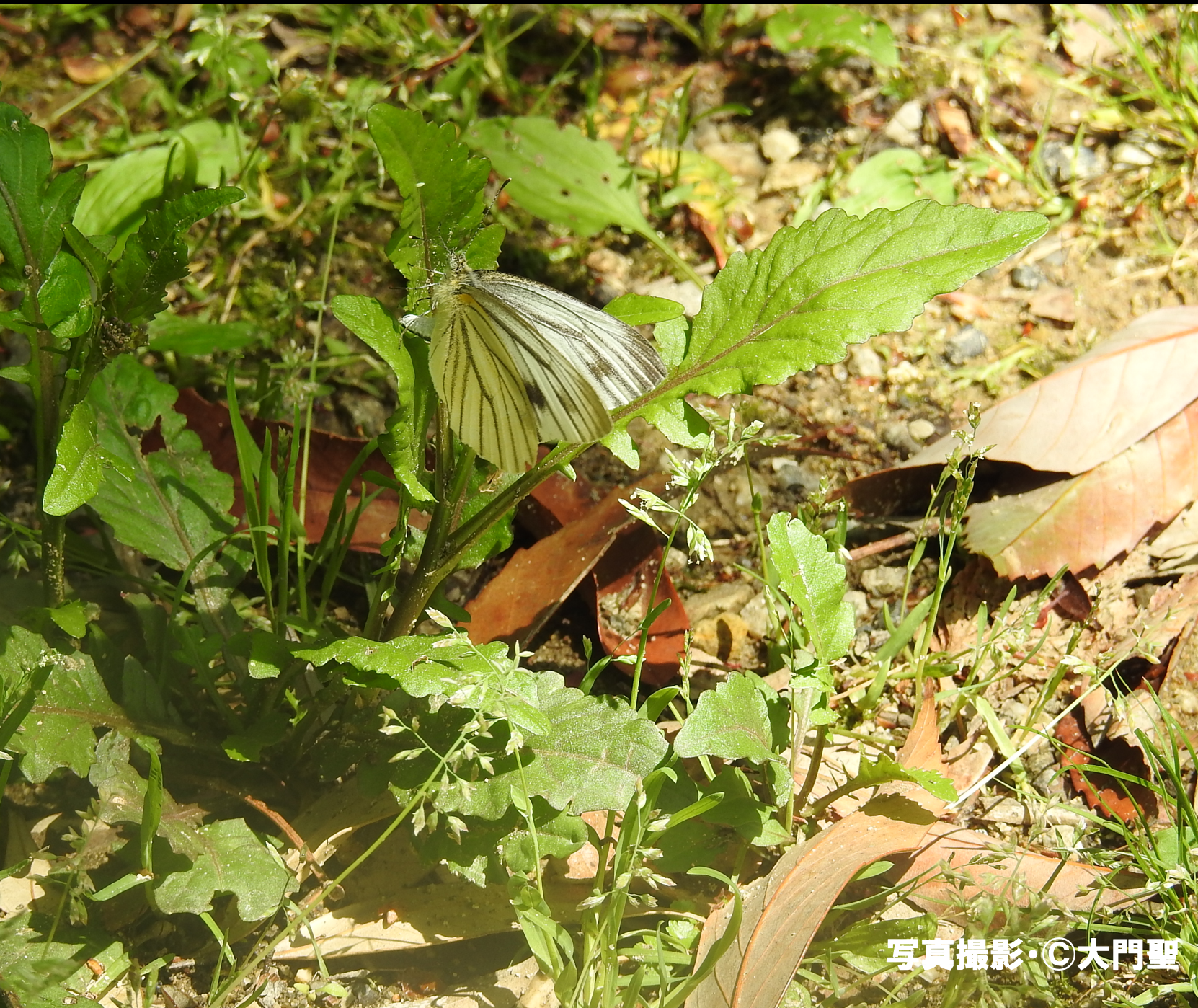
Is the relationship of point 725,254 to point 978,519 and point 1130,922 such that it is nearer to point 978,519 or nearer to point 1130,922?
point 978,519

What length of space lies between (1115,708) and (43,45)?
4.08 meters

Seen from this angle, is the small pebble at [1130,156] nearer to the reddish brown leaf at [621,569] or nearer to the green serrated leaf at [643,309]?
the reddish brown leaf at [621,569]

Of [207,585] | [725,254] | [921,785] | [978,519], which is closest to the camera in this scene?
[921,785]

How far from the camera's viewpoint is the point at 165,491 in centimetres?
257

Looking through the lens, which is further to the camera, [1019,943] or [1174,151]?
[1174,151]

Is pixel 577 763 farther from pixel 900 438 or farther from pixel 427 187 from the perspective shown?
pixel 900 438

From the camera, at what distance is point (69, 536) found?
2666mm

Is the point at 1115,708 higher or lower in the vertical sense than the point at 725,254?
lower

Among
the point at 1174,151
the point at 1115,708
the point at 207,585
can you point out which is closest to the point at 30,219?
the point at 207,585

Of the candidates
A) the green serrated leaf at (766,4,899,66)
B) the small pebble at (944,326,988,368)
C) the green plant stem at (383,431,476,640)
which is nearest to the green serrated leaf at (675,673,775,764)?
the green plant stem at (383,431,476,640)

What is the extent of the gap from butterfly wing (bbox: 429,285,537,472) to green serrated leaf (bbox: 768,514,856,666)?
0.60m

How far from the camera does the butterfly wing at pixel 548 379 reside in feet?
6.54

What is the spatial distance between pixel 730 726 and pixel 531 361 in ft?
2.74

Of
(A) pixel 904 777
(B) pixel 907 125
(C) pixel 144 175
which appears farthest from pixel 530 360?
(B) pixel 907 125
